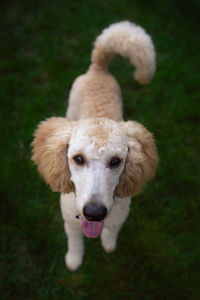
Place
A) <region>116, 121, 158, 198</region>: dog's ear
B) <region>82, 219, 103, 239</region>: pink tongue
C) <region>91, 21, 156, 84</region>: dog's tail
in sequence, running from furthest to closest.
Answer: <region>91, 21, 156, 84</region>: dog's tail < <region>82, 219, 103, 239</region>: pink tongue < <region>116, 121, 158, 198</region>: dog's ear

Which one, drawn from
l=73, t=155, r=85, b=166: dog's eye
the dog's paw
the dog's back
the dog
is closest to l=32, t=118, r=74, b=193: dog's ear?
the dog

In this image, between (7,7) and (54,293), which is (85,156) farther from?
(7,7)

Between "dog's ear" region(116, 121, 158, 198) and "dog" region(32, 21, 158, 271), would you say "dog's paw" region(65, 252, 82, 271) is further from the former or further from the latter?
"dog's ear" region(116, 121, 158, 198)

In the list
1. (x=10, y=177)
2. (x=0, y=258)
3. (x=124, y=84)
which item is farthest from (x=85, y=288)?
(x=124, y=84)

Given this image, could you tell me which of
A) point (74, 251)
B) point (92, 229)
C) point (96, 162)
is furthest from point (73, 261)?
point (96, 162)

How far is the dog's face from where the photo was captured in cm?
134

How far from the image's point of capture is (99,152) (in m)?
1.37

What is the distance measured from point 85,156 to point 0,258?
5.42 feet

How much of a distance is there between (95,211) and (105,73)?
1.52m

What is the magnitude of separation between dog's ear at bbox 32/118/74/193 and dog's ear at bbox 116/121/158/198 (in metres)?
0.36

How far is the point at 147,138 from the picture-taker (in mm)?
1696

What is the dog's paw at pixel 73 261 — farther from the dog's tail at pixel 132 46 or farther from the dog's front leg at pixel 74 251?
the dog's tail at pixel 132 46

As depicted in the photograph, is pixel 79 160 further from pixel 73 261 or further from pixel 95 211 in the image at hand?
pixel 73 261

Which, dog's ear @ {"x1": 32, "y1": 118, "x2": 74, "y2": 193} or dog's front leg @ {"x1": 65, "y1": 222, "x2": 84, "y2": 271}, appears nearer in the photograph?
dog's ear @ {"x1": 32, "y1": 118, "x2": 74, "y2": 193}
